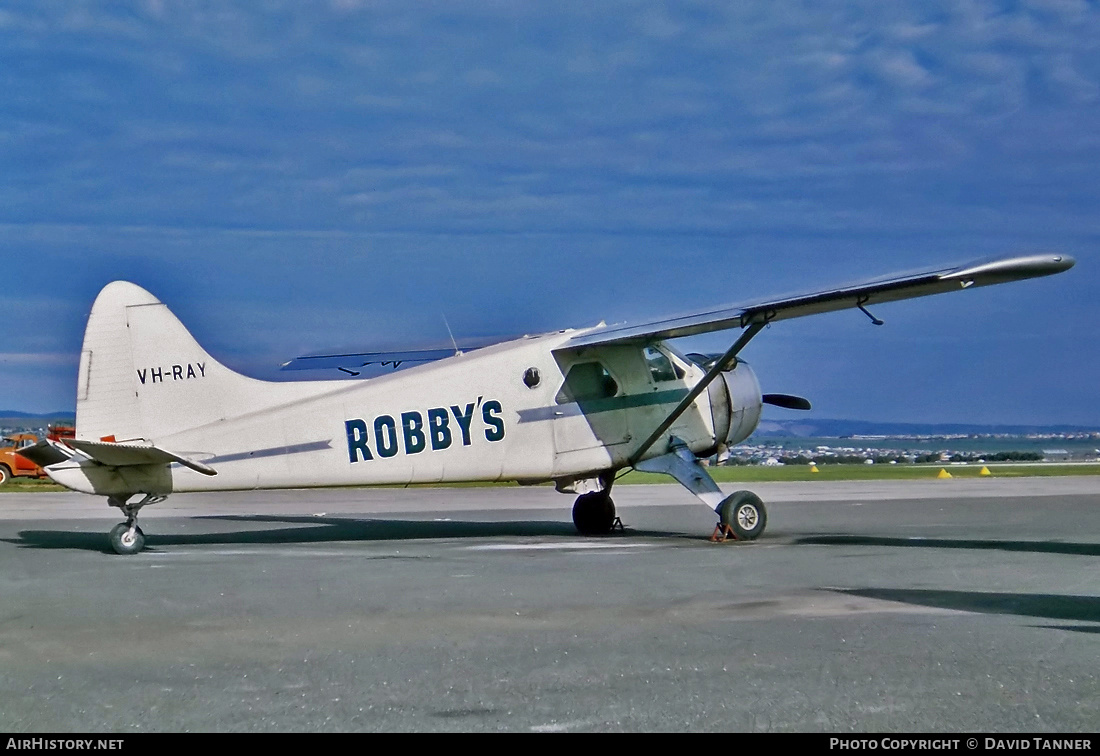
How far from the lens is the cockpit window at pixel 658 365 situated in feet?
58.4

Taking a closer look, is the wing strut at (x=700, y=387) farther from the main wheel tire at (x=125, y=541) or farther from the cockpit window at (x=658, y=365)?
the main wheel tire at (x=125, y=541)

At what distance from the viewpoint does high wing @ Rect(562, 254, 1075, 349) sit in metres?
13.8

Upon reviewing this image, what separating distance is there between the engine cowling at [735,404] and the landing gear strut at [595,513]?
2023mm

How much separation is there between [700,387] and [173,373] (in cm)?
739

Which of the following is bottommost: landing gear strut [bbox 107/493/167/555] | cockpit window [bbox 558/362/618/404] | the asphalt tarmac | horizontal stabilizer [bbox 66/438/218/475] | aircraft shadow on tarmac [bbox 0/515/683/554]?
the asphalt tarmac

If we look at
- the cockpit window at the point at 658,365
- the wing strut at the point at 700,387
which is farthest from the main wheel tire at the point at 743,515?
the cockpit window at the point at 658,365

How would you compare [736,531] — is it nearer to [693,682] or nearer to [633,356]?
[633,356]

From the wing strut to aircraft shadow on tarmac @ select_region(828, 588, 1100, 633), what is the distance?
19.1 ft


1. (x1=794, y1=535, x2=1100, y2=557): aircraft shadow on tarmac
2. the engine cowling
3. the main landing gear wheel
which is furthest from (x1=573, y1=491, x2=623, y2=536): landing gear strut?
(x1=794, y1=535, x2=1100, y2=557): aircraft shadow on tarmac

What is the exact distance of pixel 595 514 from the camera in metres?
18.5

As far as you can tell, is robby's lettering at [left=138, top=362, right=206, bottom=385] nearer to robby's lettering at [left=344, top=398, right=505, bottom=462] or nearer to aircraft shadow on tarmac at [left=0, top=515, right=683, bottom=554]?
robby's lettering at [left=344, top=398, right=505, bottom=462]

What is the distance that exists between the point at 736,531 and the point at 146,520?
12377 mm

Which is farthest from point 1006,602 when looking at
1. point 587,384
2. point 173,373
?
point 173,373
